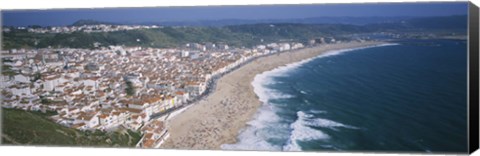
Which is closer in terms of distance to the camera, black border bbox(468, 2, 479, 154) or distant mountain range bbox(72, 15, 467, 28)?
black border bbox(468, 2, 479, 154)

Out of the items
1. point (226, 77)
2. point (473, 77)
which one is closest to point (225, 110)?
point (226, 77)

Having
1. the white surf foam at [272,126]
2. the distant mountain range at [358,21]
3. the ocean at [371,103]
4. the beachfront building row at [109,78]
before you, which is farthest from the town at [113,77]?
the white surf foam at [272,126]

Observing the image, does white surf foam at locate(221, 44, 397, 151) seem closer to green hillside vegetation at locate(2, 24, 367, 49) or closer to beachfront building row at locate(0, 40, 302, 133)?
green hillside vegetation at locate(2, 24, 367, 49)

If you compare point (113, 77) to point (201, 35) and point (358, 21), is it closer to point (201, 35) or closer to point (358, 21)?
point (201, 35)

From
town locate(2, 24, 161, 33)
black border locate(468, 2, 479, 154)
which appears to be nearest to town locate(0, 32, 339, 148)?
town locate(2, 24, 161, 33)

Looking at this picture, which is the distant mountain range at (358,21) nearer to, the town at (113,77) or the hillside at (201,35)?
the hillside at (201,35)

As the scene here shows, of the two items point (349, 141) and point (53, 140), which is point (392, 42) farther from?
point (53, 140)
